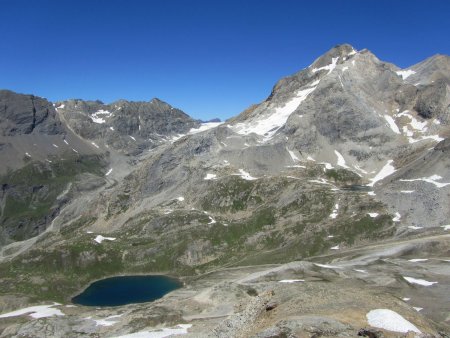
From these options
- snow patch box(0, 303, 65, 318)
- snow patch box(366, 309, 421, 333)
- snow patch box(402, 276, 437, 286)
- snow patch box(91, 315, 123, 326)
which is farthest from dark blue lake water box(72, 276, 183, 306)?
snow patch box(366, 309, 421, 333)

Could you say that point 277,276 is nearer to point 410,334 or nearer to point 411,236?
point 411,236

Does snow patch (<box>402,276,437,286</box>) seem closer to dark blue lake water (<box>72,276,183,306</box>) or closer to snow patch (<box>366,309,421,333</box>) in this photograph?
snow patch (<box>366,309,421,333</box>)

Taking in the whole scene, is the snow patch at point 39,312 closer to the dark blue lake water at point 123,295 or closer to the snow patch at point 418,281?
the dark blue lake water at point 123,295

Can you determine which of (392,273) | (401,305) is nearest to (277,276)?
(392,273)

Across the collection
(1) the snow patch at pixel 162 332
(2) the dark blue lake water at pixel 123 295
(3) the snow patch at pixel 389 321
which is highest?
(3) the snow patch at pixel 389 321

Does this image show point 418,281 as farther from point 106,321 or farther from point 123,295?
point 123,295

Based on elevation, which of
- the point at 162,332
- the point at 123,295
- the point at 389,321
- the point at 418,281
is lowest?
the point at 123,295

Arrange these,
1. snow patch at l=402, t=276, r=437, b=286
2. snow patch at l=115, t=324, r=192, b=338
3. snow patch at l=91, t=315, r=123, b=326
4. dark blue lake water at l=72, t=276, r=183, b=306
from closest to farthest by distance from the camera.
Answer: snow patch at l=115, t=324, r=192, b=338 → snow patch at l=91, t=315, r=123, b=326 → snow patch at l=402, t=276, r=437, b=286 → dark blue lake water at l=72, t=276, r=183, b=306

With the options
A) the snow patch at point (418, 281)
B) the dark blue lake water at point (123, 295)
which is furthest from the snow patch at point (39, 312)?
the snow patch at point (418, 281)

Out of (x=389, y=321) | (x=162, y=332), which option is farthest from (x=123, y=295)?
(x=389, y=321)
